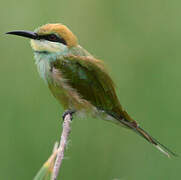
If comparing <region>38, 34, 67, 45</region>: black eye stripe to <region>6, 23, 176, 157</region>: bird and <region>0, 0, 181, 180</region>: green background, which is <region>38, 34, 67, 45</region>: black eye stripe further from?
<region>0, 0, 181, 180</region>: green background

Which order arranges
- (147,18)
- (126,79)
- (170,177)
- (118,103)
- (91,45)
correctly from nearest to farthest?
(170,177) → (118,103) → (126,79) → (91,45) → (147,18)

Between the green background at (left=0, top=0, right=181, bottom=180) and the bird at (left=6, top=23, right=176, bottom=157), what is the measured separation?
0.62 feet

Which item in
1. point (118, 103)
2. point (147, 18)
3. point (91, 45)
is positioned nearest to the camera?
point (118, 103)

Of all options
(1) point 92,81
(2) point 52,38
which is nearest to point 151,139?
(1) point 92,81

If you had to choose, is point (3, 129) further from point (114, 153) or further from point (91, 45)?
point (91, 45)

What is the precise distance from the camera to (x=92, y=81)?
2.86m

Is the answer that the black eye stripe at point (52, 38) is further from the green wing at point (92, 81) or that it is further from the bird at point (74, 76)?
the green wing at point (92, 81)

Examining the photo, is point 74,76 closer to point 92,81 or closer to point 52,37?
point 92,81

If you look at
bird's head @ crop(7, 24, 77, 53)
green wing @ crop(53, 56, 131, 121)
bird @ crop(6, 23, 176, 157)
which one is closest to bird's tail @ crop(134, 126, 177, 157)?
bird @ crop(6, 23, 176, 157)

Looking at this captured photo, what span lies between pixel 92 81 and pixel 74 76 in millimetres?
118

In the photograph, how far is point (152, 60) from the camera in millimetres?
3311

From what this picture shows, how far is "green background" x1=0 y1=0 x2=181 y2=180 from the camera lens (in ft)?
9.14

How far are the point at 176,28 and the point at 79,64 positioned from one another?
0.90 m

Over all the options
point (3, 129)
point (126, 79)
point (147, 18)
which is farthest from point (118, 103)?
point (147, 18)
